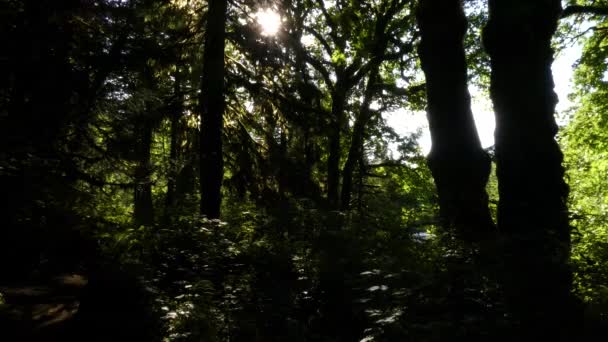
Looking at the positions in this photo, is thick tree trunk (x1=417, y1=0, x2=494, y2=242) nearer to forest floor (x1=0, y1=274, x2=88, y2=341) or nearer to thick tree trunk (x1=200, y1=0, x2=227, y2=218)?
forest floor (x1=0, y1=274, x2=88, y2=341)

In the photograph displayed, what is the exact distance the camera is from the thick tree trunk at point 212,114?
9844 millimetres

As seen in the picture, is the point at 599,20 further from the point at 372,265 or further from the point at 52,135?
the point at 52,135

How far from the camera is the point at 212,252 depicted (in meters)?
6.34

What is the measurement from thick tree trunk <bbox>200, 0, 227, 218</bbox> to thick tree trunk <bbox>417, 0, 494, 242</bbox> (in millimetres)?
5124

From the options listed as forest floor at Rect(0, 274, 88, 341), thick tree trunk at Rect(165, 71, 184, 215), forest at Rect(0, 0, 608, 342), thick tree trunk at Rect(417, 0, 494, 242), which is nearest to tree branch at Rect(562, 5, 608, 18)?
forest at Rect(0, 0, 608, 342)

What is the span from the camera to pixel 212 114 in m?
9.88

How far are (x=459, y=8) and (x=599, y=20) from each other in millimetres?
14300

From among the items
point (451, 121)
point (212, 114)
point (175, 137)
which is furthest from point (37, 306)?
point (175, 137)

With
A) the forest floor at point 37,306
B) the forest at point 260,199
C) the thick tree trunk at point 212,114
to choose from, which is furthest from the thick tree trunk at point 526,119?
the thick tree trunk at point 212,114

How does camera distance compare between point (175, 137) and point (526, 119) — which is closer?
point (526, 119)

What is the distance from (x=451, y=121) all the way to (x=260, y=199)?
6129 mm

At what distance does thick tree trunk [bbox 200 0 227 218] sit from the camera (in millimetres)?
9844

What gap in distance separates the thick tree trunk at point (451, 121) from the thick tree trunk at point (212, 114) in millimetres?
5124

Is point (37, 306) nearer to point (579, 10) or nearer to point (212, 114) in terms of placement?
point (212, 114)
